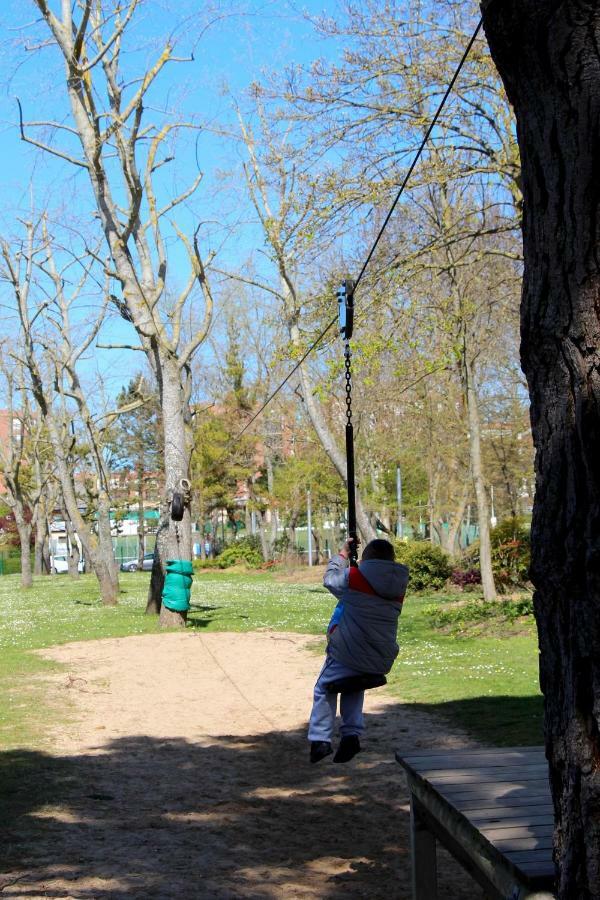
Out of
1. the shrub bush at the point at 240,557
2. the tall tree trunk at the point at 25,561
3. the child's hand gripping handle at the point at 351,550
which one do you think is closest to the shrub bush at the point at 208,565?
the shrub bush at the point at 240,557

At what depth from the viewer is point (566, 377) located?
3.22 m

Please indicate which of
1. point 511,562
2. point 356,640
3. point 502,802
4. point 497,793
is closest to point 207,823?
point 356,640

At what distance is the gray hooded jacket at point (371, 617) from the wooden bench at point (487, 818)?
6.22ft

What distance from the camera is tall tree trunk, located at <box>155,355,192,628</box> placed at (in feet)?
64.2

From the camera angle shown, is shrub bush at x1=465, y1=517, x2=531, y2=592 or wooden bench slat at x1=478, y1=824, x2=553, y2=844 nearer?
wooden bench slat at x1=478, y1=824, x2=553, y2=844

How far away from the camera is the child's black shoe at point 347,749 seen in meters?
7.20

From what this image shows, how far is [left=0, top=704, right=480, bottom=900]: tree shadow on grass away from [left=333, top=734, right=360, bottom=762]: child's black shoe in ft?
0.82

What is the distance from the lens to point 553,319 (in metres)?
3.27

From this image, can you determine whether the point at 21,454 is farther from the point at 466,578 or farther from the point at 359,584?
the point at 359,584

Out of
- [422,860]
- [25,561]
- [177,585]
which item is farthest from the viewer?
[25,561]

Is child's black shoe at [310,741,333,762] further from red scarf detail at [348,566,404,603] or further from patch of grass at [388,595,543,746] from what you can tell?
patch of grass at [388,595,543,746]

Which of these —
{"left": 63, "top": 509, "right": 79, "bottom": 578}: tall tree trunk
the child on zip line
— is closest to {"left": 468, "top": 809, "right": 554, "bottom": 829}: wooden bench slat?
the child on zip line

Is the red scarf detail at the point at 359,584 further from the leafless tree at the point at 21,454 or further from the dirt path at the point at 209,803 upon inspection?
the leafless tree at the point at 21,454

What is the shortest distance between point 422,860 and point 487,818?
96 centimetres
